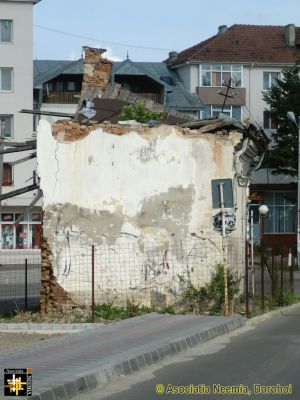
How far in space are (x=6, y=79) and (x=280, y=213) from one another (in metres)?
23.7

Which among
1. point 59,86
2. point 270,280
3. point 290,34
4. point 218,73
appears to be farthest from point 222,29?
point 270,280

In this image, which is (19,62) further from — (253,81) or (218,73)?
(253,81)

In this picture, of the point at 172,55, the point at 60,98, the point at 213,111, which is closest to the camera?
the point at 60,98

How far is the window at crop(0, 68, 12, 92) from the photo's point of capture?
58000mm

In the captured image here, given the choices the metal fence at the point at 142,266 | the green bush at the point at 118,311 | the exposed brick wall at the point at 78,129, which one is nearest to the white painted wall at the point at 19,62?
the exposed brick wall at the point at 78,129

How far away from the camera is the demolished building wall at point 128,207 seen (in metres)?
18.3

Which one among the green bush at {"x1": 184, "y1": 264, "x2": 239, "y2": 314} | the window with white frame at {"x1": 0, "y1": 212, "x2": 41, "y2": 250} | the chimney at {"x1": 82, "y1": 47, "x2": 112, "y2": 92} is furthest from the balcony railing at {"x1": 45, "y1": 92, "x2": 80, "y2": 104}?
the green bush at {"x1": 184, "y1": 264, "x2": 239, "y2": 314}

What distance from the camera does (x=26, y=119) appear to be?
57.5 m

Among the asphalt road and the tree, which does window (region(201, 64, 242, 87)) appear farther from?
the asphalt road

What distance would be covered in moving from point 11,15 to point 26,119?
7.24m

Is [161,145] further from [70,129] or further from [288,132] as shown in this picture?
[288,132]

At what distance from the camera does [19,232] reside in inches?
2304

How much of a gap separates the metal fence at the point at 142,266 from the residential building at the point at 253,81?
149 ft

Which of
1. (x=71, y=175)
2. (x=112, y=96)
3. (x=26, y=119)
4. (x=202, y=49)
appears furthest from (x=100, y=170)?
(x=202, y=49)
